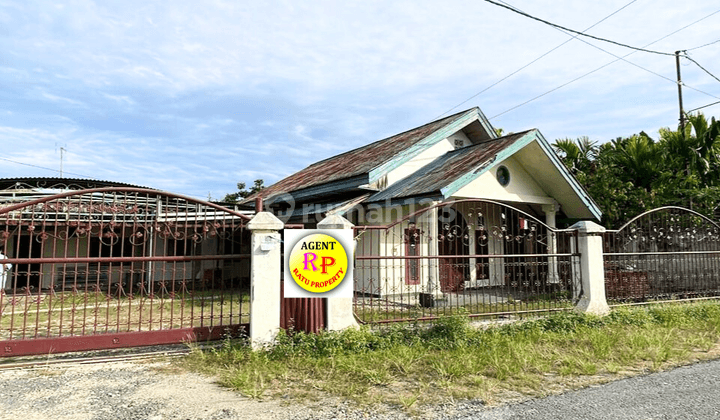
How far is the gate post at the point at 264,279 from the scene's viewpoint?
216 inches

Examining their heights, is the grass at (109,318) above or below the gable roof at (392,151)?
below

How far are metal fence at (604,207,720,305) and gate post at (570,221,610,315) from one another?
0.73 meters

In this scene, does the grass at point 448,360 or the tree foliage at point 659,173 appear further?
the tree foliage at point 659,173

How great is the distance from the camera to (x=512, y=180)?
11656 mm

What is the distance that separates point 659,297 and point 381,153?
7.94 meters

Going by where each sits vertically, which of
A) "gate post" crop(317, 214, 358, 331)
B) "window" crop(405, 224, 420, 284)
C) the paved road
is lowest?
the paved road

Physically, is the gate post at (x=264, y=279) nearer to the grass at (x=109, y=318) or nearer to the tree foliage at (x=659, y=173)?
the grass at (x=109, y=318)

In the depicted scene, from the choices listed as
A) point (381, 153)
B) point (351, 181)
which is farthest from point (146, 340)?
point (381, 153)

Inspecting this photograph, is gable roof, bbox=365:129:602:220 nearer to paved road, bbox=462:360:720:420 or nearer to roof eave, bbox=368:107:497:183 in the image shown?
roof eave, bbox=368:107:497:183

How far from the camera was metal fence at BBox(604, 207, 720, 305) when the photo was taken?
870 centimetres

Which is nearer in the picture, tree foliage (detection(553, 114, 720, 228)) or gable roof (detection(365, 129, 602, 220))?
gable roof (detection(365, 129, 602, 220))

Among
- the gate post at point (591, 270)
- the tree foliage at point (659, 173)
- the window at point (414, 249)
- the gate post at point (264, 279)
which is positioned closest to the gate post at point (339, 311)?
the gate post at point (264, 279)

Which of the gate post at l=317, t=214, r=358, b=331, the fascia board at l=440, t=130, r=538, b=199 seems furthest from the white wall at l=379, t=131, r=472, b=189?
the gate post at l=317, t=214, r=358, b=331

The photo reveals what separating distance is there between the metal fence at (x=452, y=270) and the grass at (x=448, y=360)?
20.0 inches
